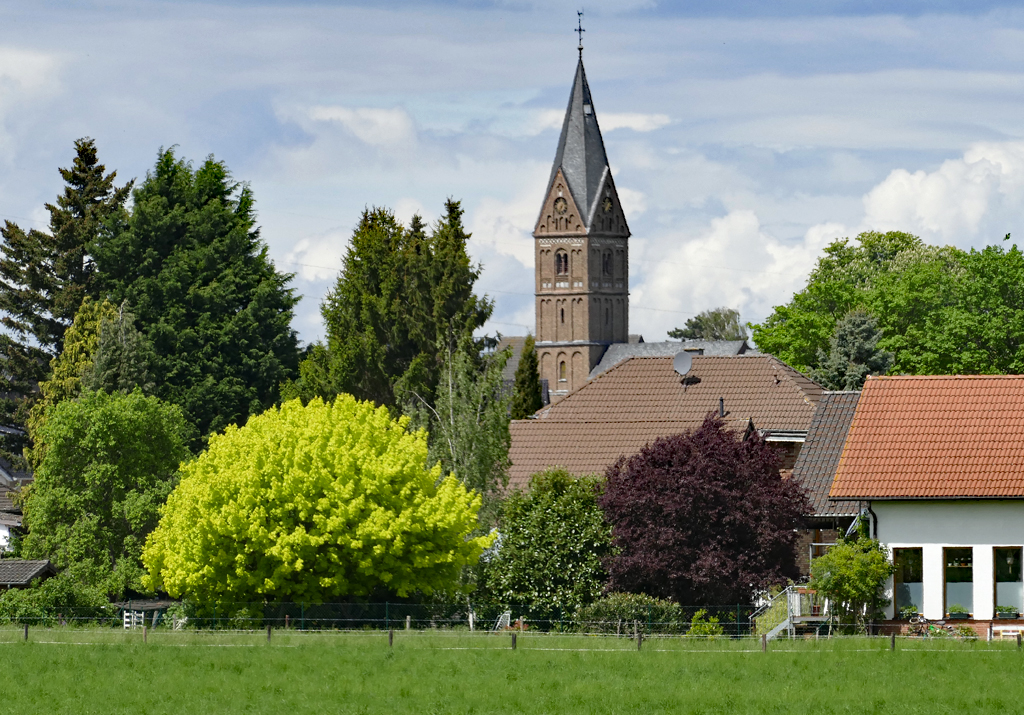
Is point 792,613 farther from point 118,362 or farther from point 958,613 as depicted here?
point 118,362

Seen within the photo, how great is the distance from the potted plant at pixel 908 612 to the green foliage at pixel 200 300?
124ft

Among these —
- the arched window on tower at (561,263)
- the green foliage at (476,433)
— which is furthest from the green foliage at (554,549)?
the arched window on tower at (561,263)

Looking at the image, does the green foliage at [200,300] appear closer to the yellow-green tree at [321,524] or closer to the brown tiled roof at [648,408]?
the brown tiled roof at [648,408]

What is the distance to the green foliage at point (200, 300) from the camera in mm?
69625

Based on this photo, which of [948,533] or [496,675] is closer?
[496,675]

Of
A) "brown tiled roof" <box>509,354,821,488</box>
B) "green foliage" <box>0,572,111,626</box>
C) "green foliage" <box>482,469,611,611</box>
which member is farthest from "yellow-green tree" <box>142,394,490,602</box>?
"brown tiled roof" <box>509,354,821,488</box>

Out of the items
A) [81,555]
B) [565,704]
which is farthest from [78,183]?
[565,704]

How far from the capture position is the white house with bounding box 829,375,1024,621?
35906mm

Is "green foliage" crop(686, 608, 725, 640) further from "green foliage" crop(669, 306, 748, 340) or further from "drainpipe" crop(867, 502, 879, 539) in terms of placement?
"green foliage" crop(669, 306, 748, 340)

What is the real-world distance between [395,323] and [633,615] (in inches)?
951

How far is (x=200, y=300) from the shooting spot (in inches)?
2822

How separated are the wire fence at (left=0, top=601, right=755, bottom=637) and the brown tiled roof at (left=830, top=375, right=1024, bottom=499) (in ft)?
14.0

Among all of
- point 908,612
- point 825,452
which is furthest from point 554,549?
point 825,452

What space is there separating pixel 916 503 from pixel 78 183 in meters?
54.1
